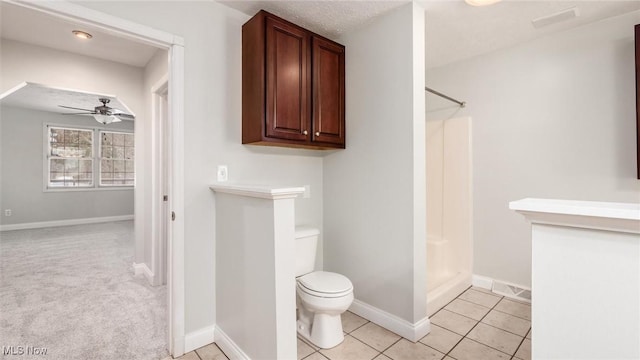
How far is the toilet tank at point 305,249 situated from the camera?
7.27ft

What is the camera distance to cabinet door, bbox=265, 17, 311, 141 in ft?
6.57

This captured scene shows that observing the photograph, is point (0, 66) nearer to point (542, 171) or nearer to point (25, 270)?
point (25, 270)

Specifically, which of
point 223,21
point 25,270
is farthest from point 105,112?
point 223,21

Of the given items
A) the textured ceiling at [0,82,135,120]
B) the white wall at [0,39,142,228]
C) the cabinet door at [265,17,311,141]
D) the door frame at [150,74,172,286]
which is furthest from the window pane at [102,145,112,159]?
the cabinet door at [265,17,311,141]

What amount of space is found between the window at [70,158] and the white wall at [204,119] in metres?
6.18

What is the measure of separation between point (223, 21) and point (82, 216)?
657cm

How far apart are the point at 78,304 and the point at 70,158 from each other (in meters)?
5.17

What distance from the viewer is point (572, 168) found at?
244 centimetres

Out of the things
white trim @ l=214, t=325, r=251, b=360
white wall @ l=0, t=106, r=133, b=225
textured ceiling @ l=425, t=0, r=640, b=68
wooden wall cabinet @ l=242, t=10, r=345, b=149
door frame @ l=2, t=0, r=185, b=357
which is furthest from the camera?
white wall @ l=0, t=106, r=133, b=225

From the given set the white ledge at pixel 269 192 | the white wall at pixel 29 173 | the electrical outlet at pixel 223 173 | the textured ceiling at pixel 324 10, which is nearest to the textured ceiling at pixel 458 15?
the textured ceiling at pixel 324 10

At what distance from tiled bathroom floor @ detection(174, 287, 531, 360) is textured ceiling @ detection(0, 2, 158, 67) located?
2.75 m

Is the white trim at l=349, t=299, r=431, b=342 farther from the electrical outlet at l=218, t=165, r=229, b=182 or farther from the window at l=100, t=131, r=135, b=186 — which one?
the window at l=100, t=131, r=135, b=186

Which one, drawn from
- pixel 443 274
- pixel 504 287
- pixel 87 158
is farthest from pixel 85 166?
pixel 504 287

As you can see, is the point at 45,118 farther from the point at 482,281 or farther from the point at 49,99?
the point at 482,281
